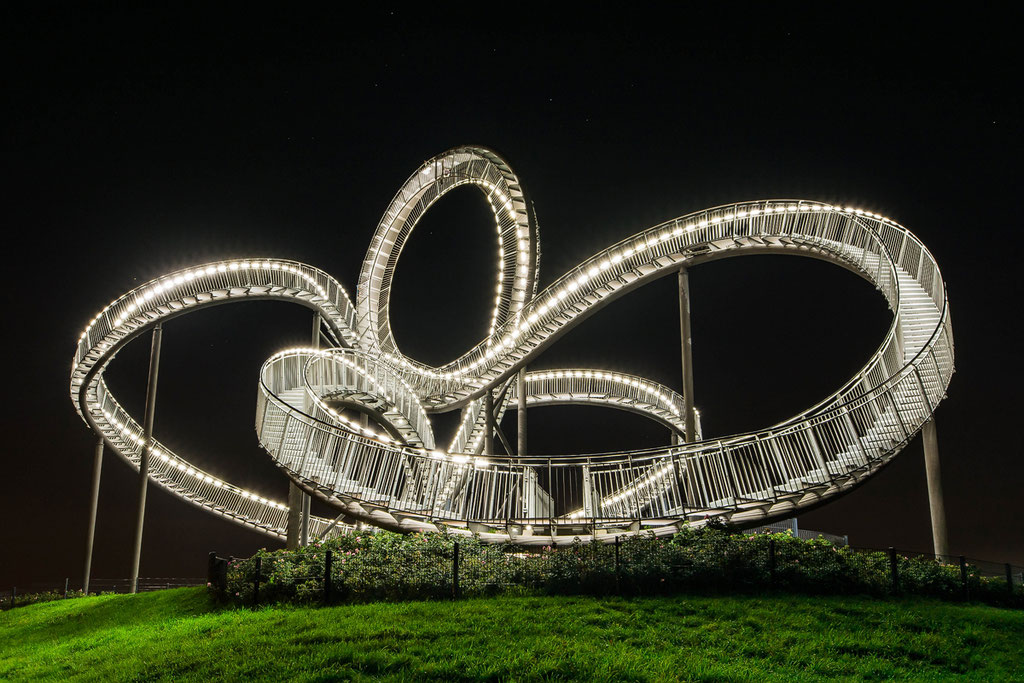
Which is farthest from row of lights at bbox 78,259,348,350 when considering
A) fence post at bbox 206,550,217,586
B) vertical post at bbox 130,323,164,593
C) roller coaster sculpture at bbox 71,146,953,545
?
fence post at bbox 206,550,217,586

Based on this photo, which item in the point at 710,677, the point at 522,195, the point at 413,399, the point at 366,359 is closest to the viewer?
the point at 710,677

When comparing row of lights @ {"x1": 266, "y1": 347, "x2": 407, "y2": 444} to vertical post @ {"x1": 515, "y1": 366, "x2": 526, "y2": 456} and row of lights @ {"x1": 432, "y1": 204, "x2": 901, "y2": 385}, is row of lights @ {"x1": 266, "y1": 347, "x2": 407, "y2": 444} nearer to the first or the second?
row of lights @ {"x1": 432, "y1": 204, "x2": 901, "y2": 385}

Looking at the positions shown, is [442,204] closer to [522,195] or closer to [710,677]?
[522,195]

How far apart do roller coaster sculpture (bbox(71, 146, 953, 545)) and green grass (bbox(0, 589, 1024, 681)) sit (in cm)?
386

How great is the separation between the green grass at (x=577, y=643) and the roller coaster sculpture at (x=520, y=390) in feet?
12.7

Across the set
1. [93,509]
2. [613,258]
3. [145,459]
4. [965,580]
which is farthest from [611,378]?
[965,580]

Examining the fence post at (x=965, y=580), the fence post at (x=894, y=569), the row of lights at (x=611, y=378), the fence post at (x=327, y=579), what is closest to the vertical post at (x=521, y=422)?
the row of lights at (x=611, y=378)

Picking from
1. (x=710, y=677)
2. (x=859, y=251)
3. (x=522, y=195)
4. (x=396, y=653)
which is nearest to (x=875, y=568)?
(x=710, y=677)

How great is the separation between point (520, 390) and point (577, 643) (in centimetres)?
1606

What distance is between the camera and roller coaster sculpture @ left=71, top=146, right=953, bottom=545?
16.2m

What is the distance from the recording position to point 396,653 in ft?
34.1

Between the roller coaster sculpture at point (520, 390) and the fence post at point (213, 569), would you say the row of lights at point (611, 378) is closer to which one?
the roller coaster sculpture at point (520, 390)

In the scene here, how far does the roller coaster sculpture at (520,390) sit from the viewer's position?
53.2 ft

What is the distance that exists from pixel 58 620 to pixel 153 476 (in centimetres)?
1420
